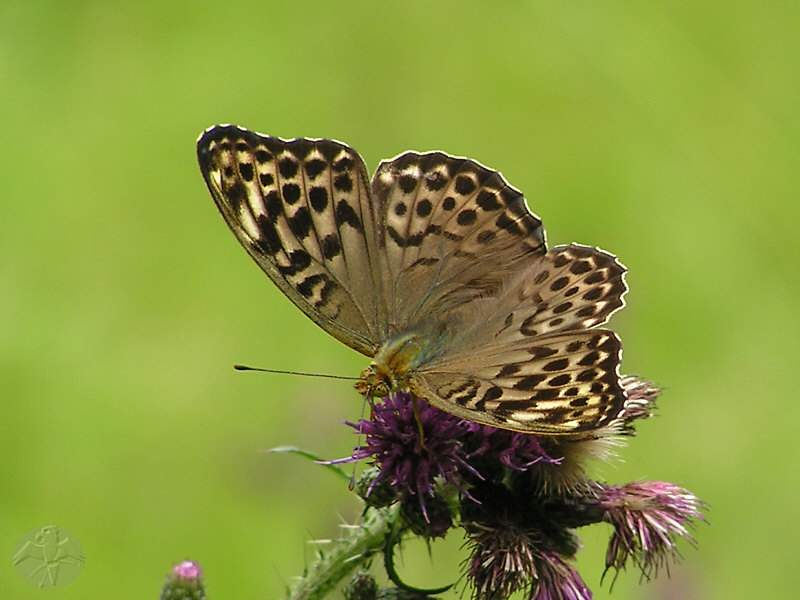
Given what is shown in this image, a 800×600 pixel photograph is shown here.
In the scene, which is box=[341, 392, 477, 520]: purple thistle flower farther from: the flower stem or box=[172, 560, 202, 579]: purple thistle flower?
box=[172, 560, 202, 579]: purple thistle flower

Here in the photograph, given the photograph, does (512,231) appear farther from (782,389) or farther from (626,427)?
(782,389)

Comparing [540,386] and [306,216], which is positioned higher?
[306,216]

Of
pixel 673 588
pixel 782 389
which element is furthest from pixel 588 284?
pixel 782 389

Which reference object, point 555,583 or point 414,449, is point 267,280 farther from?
point 555,583

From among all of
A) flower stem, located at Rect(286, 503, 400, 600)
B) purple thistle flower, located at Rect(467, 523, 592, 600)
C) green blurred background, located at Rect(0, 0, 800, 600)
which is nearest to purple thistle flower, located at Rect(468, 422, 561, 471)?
purple thistle flower, located at Rect(467, 523, 592, 600)

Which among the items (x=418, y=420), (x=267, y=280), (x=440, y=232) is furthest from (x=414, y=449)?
(x=267, y=280)

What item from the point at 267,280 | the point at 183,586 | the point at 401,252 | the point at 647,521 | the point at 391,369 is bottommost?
the point at 183,586

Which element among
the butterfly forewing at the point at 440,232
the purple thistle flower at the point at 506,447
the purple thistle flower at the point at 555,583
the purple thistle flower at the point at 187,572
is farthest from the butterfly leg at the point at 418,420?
the purple thistle flower at the point at 187,572
